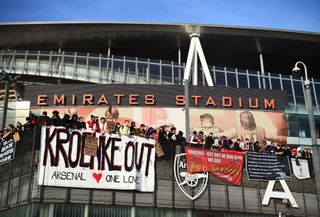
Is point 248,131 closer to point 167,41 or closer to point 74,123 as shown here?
point 167,41

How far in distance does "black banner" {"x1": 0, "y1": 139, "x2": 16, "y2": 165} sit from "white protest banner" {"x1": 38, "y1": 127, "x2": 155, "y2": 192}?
1974 mm

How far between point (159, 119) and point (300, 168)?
555 inches

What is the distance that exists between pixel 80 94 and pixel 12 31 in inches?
584

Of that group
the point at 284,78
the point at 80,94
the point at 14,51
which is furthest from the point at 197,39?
the point at 14,51

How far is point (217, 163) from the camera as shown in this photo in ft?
71.9

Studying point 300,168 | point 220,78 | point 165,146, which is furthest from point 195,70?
point 165,146

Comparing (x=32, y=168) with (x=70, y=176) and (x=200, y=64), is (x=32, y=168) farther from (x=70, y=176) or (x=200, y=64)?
(x=200, y=64)

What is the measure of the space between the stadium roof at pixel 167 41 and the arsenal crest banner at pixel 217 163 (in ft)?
81.6

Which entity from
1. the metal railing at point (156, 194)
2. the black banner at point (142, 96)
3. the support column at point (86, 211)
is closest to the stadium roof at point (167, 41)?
the black banner at point (142, 96)

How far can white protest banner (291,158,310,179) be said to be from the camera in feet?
76.2

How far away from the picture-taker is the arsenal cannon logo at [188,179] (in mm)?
20859

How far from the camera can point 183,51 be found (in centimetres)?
4888

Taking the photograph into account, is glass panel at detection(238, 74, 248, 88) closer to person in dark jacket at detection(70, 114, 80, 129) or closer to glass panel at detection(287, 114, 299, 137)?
glass panel at detection(287, 114, 299, 137)

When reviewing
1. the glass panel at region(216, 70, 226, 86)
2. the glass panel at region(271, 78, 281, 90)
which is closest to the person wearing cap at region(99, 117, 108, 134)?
the glass panel at region(216, 70, 226, 86)
